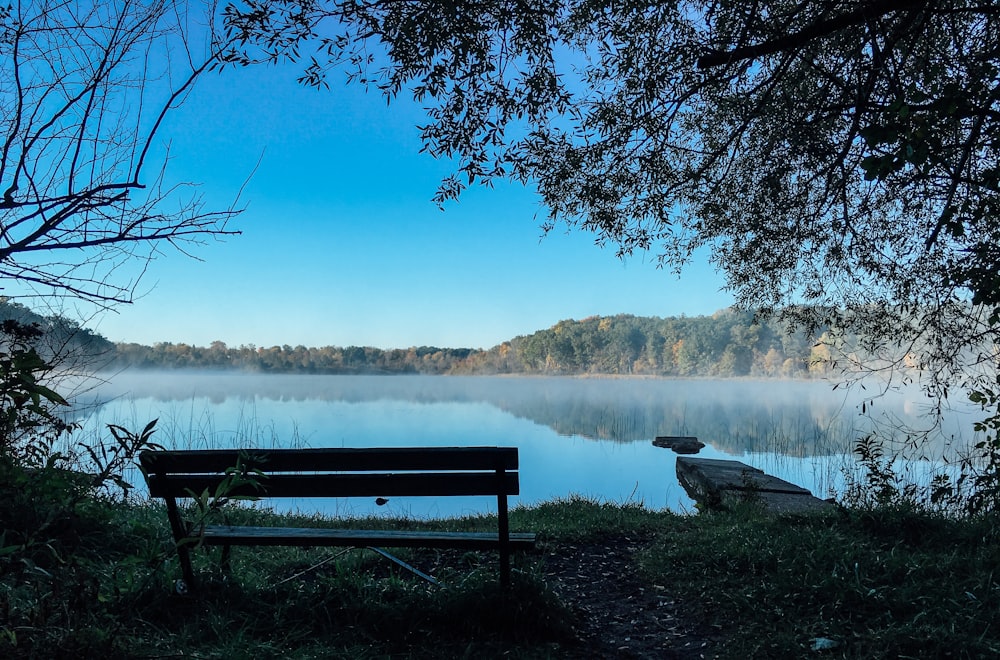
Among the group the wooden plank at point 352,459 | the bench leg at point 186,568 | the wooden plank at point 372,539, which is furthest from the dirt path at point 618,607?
the bench leg at point 186,568

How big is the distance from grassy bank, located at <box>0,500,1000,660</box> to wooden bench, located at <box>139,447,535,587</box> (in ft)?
0.78

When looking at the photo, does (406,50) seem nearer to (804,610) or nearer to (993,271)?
(993,271)

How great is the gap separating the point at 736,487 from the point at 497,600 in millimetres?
4465

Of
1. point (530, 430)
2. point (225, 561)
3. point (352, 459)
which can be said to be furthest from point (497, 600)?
point (530, 430)

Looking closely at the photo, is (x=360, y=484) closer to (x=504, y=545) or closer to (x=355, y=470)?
(x=355, y=470)

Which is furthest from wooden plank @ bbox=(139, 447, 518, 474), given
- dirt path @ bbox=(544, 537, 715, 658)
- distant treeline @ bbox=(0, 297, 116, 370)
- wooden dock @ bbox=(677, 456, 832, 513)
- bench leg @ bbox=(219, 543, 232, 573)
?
wooden dock @ bbox=(677, 456, 832, 513)

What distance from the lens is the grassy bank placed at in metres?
2.57

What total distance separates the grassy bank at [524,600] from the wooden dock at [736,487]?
5.57ft

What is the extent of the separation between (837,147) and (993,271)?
2.75 meters

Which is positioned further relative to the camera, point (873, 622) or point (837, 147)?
point (837, 147)

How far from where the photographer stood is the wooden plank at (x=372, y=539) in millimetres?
2898

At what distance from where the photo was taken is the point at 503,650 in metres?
2.68

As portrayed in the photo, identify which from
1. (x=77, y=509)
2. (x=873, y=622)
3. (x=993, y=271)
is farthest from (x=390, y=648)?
(x=993, y=271)

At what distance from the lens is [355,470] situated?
2992 mm
